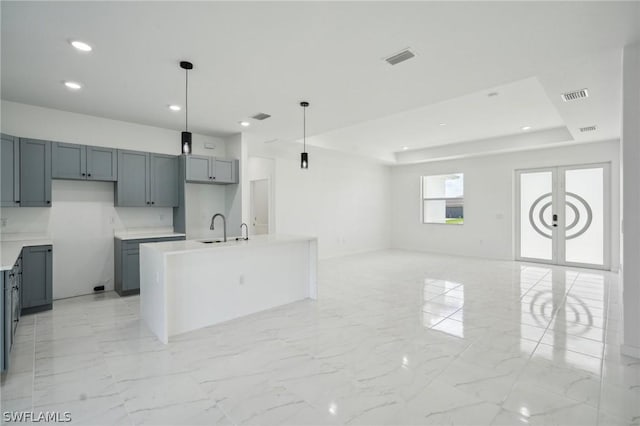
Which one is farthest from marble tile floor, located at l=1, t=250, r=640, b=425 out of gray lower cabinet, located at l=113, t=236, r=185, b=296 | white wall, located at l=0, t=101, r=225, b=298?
white wall, located at l=0, t=101, r=225, b=298

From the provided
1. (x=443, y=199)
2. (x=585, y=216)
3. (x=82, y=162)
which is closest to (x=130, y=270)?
(x=82, y=162)

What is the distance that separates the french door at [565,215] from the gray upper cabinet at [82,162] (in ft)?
27.4

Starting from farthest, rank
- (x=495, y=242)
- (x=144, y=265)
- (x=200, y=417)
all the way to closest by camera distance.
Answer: (x=495, y=242), (x=144, y=265), (x=200, y=417)

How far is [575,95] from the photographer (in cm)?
382

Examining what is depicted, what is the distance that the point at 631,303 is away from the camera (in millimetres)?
2709

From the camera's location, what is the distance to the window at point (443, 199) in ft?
27.9

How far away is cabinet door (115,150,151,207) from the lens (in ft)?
15.8

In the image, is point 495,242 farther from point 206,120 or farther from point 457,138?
point 206,120

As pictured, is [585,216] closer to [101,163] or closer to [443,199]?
[443,199]

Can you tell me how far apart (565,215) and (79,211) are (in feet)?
30.1

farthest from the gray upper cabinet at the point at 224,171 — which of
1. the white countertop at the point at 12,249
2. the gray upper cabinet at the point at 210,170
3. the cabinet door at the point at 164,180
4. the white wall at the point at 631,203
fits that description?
the white wall at the point at 631,203

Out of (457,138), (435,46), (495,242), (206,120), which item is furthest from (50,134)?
(495,242)

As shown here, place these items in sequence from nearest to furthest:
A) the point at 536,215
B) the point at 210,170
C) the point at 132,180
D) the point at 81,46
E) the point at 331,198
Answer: the point at 81,46, the point at 132,180, the point at 210,170, the point at 536,215, the point at 331,198

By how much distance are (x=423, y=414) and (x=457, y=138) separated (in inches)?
257
